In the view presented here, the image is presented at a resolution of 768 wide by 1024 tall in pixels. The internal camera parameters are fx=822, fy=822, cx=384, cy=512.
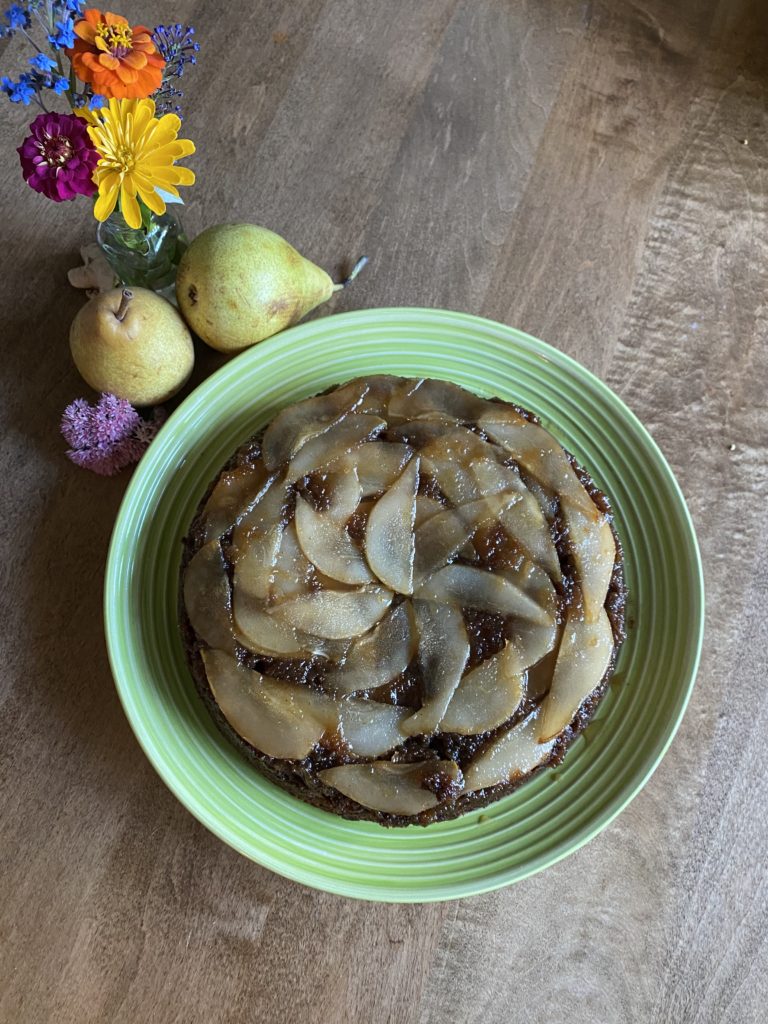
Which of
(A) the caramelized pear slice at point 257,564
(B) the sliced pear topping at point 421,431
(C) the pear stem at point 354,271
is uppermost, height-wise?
(B) the sliced pear topping at point 421,431

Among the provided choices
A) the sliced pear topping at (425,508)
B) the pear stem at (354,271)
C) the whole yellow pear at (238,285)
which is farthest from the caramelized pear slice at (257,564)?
the pear stem at (354,271)

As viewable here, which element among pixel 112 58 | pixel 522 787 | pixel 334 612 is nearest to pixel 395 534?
pixel 334 612

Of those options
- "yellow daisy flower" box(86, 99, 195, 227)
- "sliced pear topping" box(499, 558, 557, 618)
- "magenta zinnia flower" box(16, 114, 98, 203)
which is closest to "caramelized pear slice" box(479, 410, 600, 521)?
"sliced pear topping" box(499, 558, 557, 618)

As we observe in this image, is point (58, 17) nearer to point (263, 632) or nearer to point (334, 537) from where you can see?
point (334, 537)

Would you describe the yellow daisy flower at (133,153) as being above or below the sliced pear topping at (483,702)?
above

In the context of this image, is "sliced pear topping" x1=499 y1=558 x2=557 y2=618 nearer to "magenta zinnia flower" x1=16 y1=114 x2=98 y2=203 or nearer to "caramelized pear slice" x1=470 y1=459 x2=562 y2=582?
"caramelized pear slice" x1=470 y1=459 x2=562 y2=582

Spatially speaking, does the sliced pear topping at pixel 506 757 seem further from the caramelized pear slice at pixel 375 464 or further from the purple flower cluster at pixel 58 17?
the purple flower cluster at pixel 58 17
